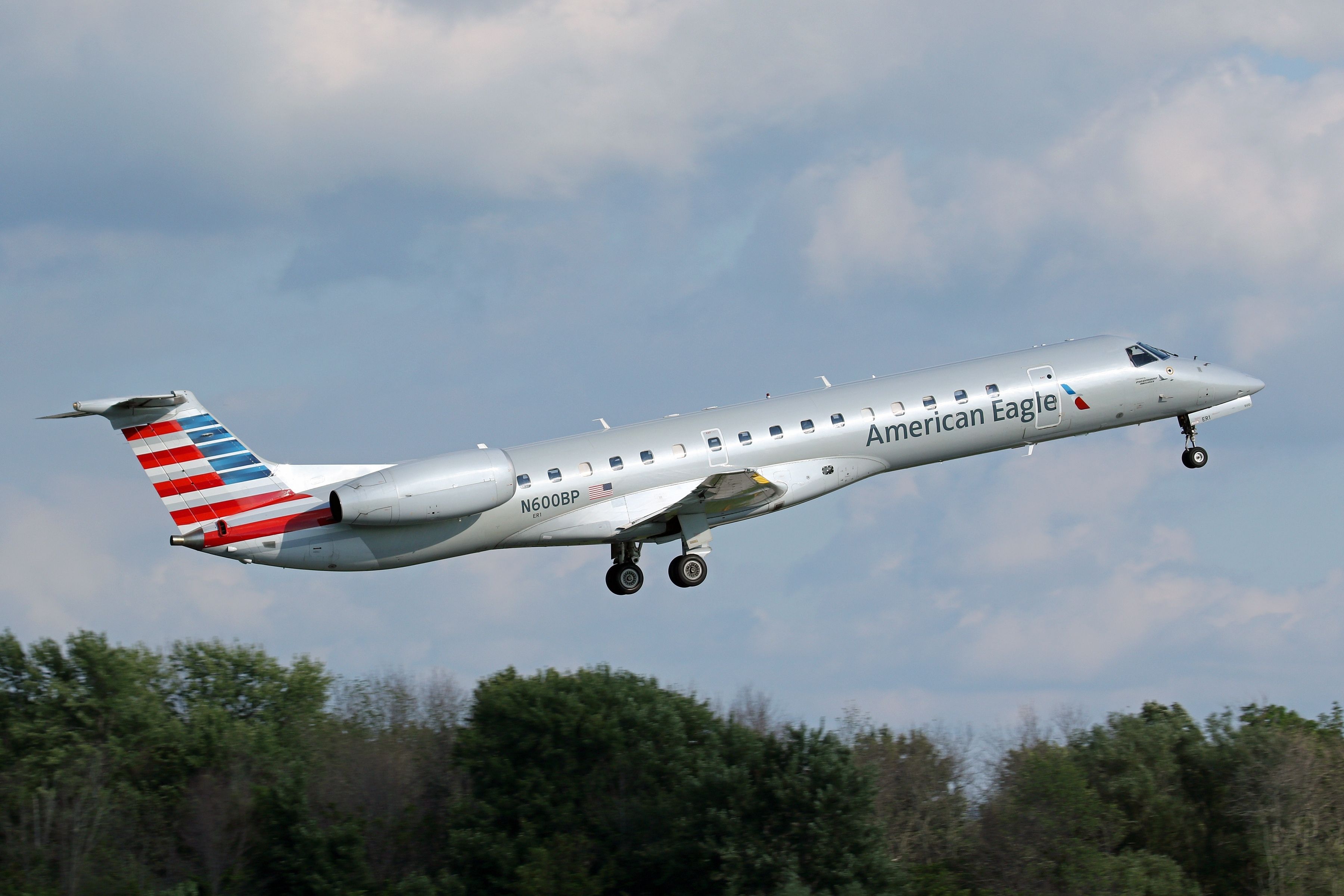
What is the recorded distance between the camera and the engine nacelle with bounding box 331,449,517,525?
30.2 meters

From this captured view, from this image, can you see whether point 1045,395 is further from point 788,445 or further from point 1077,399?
point 788,445

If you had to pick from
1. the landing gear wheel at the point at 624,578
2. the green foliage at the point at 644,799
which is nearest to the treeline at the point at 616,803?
the green foliage at the point at 644,799

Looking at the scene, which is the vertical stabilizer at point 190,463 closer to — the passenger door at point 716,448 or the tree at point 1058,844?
the passenger door at point 716,448

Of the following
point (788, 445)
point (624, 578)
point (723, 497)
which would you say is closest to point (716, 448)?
point (723, 497)

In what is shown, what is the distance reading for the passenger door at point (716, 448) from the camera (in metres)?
32.7

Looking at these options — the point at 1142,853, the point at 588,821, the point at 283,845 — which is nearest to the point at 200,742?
the point at 283,845

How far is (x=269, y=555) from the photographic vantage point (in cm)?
3094

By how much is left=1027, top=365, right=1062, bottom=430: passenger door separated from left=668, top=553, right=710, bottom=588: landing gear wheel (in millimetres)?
8320

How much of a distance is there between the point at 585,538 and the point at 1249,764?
26178mm

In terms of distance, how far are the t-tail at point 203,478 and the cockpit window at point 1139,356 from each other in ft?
60.5

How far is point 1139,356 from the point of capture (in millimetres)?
37062

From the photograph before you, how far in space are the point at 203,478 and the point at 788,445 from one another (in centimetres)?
1161

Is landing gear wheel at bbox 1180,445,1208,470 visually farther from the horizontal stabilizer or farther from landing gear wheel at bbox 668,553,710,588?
the horizontal stabilizer

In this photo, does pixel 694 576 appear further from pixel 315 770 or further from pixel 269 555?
pixel 315 770
